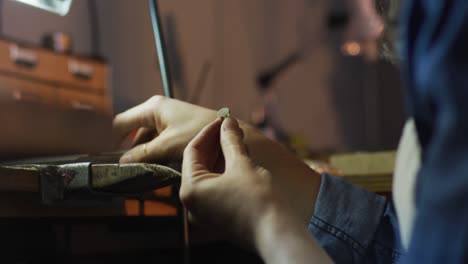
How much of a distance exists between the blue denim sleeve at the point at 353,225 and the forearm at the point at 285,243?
4.5 inches

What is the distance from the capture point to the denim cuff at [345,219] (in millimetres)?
624

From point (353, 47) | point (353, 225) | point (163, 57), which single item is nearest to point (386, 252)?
point (353, 225)

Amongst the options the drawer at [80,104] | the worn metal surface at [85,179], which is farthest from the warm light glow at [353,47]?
the worn metal surface at [85,179]

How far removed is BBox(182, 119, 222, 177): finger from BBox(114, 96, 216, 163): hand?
0.06 metres

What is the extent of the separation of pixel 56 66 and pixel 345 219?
55.5 inches

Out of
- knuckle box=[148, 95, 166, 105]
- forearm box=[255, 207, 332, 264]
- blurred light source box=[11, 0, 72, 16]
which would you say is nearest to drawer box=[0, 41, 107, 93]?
blurred light source box=[11, 0, 72, 16]

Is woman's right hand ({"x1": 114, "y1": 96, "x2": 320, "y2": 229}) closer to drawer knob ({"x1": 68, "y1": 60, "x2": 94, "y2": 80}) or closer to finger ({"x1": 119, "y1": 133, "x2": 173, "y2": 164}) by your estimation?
finger ({"x1": 119, "y1": 133, "x2": 173, "y2": 164})

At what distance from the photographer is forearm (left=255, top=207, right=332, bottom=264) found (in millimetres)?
483

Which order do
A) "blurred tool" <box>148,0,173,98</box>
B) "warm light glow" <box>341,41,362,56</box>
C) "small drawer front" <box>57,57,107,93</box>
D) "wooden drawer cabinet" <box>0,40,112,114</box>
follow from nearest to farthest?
1. "blurred tool" <box>148,0,173,98</box>
2. "wooden drawer cabinet" <box>0,40,112,114</box>
3. "small drawer front" <box>57,57,107,93</box>
4. "warm light glow" <box>341,41,362,56</box>

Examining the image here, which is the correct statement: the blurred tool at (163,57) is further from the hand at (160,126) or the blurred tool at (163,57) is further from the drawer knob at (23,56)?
the drawer knob at (23,56)

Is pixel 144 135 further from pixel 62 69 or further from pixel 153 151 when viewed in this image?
pixel 62 69

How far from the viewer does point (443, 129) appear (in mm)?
327

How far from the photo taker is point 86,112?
54cm

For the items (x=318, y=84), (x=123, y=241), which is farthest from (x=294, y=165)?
(x=318, y=84)
